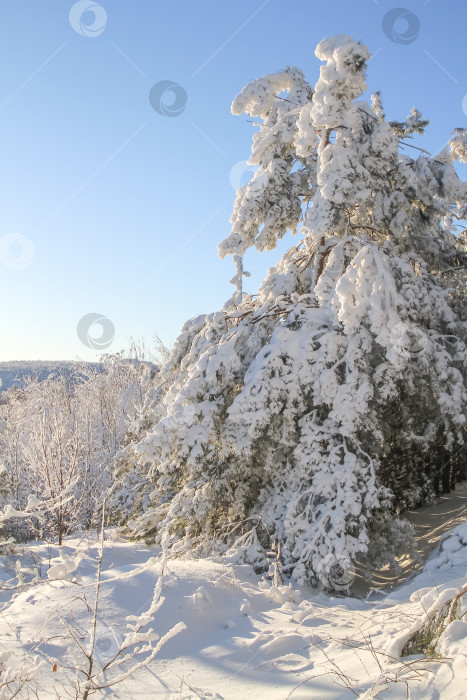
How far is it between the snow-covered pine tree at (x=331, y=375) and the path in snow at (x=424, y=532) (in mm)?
381

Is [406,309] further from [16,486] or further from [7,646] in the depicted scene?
[16,486]

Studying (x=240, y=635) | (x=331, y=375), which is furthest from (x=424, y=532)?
(x=240, y=635)

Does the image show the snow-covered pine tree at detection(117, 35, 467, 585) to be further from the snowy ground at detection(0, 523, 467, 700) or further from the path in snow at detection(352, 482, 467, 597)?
the snowy ground at detection(0, 523, 467, 700)

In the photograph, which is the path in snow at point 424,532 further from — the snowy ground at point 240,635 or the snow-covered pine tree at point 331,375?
the snowy ground at point 240,635

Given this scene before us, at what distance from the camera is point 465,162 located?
26.9 feet

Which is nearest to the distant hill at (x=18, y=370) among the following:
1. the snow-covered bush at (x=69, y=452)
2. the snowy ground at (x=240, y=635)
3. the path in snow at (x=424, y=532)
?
the snow-covered bush at (x=69, y=452)

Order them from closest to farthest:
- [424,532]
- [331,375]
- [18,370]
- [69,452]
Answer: [331,375], [424,532], [69,452], [18,370]

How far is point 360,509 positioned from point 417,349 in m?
2.33

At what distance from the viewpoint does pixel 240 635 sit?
4195mm

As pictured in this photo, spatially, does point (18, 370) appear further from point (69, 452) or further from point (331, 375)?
point (331, 375)

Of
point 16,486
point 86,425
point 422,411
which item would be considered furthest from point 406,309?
point 16,486

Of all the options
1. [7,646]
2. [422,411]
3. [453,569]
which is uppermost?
[422,411]

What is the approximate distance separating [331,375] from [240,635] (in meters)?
3.45

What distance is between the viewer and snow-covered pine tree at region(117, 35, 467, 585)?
6195 millimetres
